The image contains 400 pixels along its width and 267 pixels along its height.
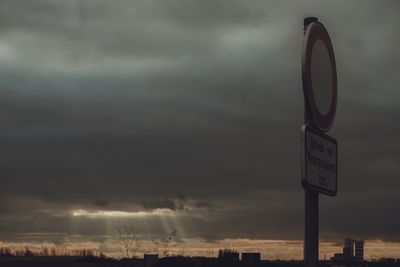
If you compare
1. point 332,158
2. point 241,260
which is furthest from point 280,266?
point 332,158

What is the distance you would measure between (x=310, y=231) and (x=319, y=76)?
139 centimetres

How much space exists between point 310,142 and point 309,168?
24 centimetres

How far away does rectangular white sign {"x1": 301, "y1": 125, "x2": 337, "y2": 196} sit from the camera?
6621 millimetres

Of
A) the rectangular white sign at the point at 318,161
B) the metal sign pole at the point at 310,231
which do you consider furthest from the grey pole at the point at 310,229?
the rectangular white sign at the point at 318,161

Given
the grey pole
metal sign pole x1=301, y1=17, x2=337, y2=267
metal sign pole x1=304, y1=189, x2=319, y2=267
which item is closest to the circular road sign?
metal sign pole x1=301, y1=17, x2=337, y2=267

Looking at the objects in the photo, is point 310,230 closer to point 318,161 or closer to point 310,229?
point 310,229

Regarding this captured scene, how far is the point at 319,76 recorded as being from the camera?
7.09 meters

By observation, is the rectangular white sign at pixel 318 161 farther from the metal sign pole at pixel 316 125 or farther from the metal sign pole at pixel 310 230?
the metal sign pole at pixel 310 230

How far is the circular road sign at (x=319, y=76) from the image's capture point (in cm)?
680

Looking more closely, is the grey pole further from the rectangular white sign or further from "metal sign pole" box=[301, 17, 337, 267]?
the rectangular white sign

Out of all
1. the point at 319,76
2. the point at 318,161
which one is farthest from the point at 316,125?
the point at 319,76

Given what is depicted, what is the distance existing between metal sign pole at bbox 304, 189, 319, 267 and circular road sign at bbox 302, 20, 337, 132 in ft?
2.21

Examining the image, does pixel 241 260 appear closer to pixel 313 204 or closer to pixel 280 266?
pixel 280 266

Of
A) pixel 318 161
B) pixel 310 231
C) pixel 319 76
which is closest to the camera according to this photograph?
pixel 310 231
